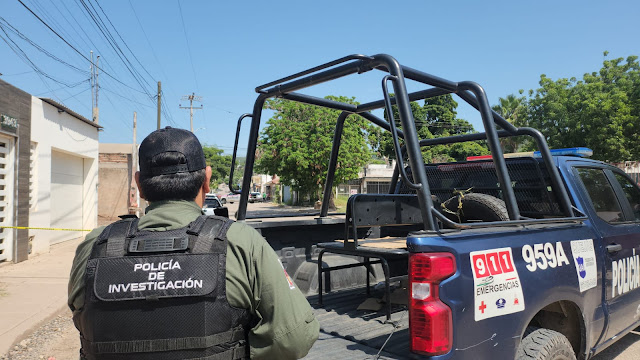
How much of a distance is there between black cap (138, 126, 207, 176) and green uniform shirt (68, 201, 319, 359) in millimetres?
172

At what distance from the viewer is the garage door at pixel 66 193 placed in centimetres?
1368

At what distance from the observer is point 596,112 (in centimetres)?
2214

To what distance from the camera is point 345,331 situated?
2.96 meters

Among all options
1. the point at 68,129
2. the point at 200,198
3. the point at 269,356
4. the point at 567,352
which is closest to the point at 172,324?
the point at 269,356

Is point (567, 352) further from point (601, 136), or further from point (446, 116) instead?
point (446, 116)

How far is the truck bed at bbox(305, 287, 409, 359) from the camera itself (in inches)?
101

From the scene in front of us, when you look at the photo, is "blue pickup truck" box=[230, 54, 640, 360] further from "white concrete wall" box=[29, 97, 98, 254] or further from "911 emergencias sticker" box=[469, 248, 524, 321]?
"white concrete wall" box=[29, 97, 98, 254]

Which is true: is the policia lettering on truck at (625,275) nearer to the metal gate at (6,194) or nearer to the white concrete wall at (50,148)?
the metal gate at (6,194)

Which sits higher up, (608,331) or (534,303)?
(534,303)

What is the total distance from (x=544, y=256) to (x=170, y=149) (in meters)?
2.21

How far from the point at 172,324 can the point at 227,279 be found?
211 mm

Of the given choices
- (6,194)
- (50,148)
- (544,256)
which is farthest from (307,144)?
(544,256)

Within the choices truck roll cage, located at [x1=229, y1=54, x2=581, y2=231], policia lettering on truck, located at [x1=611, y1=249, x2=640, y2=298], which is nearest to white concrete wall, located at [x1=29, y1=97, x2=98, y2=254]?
truck roll cage, located at [x1=229, y1=54, x2=581, y2=231]

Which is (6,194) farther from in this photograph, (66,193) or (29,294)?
(66,193)
